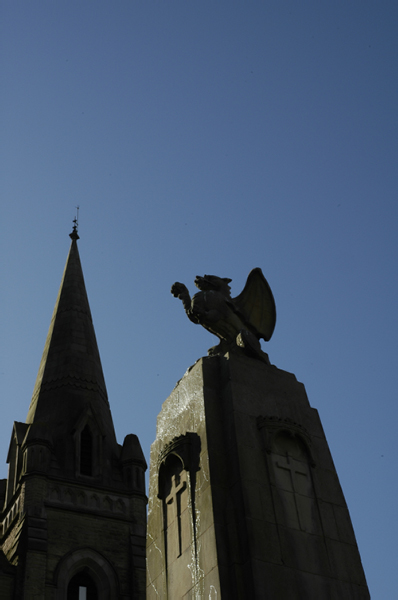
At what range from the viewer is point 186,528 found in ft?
26.5

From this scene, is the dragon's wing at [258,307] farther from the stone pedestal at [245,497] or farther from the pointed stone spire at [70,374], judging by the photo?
the pointed stone spire at [70,374]

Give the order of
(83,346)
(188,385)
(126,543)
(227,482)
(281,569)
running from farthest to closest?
1. (83,346)
2. (126,543)
3. (188,385)
4. (227,482)
5. (281,569)

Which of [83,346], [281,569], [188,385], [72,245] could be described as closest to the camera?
[281,569]

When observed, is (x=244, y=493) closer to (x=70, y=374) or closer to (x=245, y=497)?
(x=245, y=497)

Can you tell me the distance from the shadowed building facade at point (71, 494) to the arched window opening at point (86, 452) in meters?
0.05

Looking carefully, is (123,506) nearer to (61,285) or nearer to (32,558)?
(32,558)

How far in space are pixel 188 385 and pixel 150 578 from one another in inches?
85.8

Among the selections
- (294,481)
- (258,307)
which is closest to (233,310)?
(258,307)

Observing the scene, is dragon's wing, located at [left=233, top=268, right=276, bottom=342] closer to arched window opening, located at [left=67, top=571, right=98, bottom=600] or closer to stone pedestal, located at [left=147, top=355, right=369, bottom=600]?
stone pedestal, located at [left=147, top=355, right=369, bottom=600]

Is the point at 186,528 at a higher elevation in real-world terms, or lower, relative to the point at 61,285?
lower

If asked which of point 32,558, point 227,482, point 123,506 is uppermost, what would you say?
point 123,506

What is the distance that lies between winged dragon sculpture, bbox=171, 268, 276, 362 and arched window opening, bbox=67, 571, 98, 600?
26.1 m

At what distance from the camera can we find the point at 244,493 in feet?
25.2

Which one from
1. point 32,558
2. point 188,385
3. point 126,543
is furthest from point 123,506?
point 188,385
